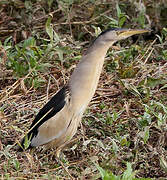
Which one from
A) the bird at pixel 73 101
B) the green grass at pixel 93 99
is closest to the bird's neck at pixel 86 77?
the bird at pixel 73 101

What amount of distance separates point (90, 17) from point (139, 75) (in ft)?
3.25

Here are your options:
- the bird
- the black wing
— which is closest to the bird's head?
the bird

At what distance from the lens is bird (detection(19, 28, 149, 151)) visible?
2959 mm

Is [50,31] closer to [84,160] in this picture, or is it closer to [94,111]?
[94,111]

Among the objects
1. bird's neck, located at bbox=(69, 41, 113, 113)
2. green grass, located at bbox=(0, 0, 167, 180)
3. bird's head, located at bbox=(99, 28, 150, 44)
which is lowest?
green grass, located at bbox=(0, 0, 167, 180)

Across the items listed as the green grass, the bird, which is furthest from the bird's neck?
the green grass

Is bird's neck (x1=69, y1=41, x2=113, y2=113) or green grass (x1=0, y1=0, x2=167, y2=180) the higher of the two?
bird's neck (x1=69, y1=41, x2=113, y2=113)

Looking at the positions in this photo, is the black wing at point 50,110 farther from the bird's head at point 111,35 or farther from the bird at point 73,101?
the bird's head at point 111,35

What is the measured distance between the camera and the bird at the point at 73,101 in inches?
116

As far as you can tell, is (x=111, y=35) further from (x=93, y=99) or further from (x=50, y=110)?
(x=93, y=99)

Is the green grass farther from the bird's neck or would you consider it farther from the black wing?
the bird's neck

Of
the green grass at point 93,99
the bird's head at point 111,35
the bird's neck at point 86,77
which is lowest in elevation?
the green grass at point 93,99

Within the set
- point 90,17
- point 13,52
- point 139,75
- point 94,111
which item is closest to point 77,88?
point 94,111

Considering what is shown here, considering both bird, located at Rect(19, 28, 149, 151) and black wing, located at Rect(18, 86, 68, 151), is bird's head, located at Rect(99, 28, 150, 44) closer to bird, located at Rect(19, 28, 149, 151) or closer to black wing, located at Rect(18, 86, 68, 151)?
bird, located at Rect(19, 28, 149, 151)
